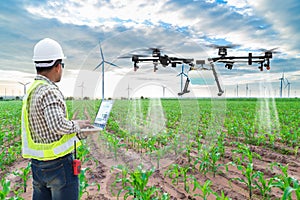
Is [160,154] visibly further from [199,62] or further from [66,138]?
[66,138]

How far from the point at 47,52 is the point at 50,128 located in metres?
0.72

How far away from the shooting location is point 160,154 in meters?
5.27

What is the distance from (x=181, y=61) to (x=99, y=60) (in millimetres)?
1428

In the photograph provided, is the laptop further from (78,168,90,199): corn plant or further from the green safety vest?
(78,168,90,199): corn plant

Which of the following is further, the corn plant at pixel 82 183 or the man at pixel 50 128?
the corn plant at pixel 82 183

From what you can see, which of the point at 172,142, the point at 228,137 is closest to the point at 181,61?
the point at 172,142

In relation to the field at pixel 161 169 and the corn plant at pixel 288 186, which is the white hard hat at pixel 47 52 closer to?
the field at pixel 161 169

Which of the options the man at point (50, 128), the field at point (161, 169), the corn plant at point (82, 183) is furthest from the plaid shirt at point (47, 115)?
the corn plant at point (82, 183)

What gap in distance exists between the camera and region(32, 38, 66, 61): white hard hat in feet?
8.55

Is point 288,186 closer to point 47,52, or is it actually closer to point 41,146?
point 41,146

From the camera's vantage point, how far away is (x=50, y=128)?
2441 mm

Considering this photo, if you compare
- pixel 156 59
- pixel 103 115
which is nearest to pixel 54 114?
pixel 103 115

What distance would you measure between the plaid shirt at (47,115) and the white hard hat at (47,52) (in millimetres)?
184

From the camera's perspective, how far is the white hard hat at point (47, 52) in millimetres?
2607
